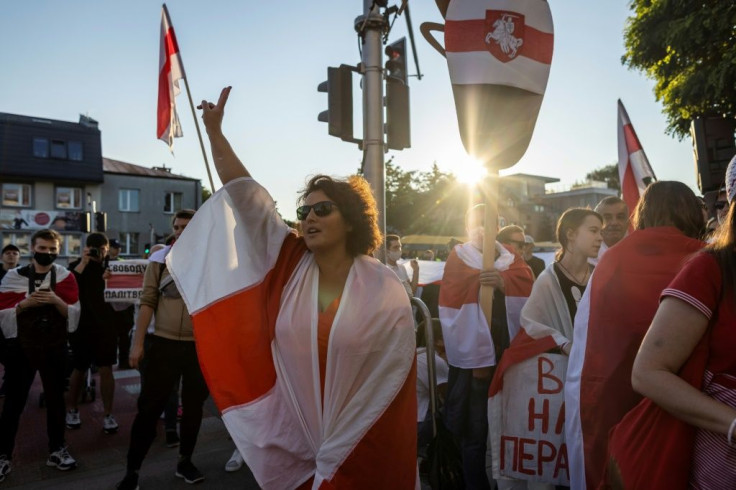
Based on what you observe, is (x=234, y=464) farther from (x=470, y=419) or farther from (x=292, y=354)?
(x=292, y=354)

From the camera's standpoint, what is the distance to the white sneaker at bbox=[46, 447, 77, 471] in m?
4.45

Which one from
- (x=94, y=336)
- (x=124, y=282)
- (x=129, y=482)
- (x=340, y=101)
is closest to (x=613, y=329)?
(x=129, y=482)

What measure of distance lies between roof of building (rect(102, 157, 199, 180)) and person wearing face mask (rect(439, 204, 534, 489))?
3816 centimetres

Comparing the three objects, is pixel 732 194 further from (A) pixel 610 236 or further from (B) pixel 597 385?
(A) pixel 610 236

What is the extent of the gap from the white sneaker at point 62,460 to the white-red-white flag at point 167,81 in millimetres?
3649

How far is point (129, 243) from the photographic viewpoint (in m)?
36.9

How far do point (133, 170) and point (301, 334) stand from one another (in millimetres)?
40907

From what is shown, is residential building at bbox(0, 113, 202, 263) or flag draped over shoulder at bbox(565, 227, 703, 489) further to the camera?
residential building at bbox(0, 113, 202, 263)

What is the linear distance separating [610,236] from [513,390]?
5.50 ft

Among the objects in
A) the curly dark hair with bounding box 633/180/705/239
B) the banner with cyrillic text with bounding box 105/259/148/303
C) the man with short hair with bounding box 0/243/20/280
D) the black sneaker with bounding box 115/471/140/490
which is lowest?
the black sneaker with bounding box 115/471/140/490

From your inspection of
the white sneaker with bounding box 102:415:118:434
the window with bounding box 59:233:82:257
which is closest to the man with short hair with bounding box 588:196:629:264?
the white sneaker with bounding box 102:415:118:434

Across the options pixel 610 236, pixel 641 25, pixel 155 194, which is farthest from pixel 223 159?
pixel 155 194

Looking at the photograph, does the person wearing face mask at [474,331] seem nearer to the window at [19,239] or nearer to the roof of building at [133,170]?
the window at [19,239]

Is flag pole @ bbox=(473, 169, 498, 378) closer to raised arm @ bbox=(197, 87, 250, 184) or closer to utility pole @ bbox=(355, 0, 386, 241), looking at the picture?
raised arm @ bbox=(197, 87, 250, 184)
